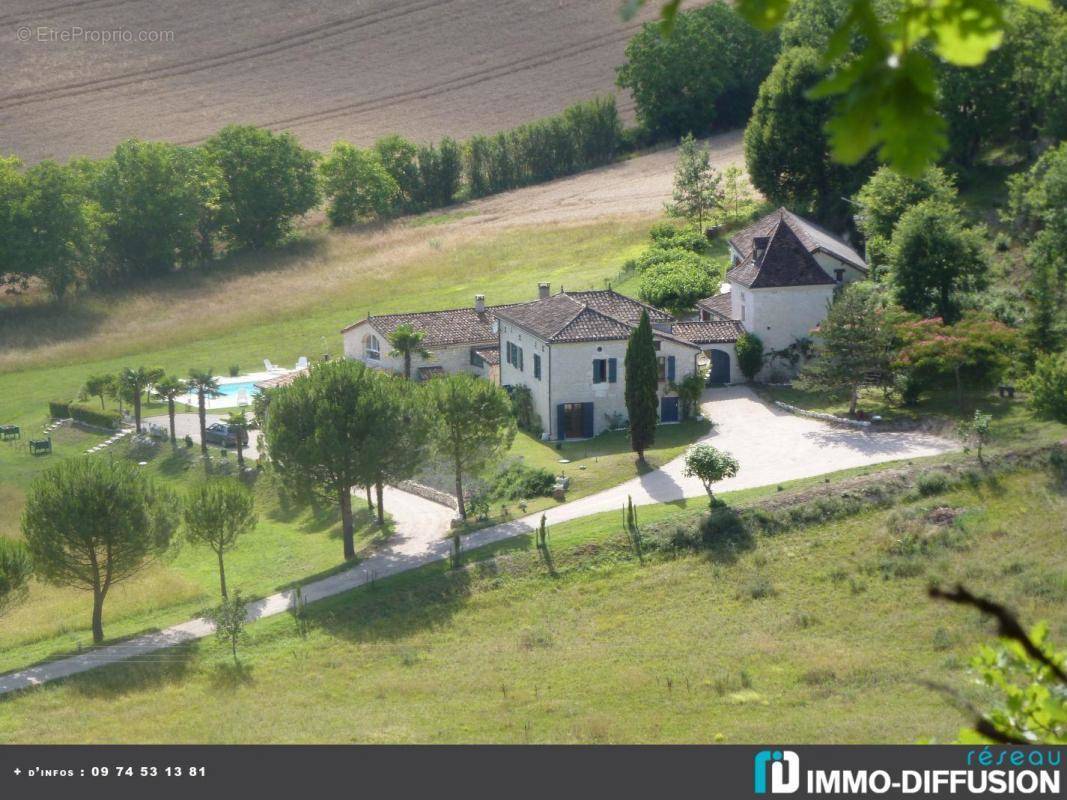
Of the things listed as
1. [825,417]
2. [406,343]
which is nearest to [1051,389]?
[825,417]

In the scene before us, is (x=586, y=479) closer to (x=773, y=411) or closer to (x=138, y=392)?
(x=773, y=411)

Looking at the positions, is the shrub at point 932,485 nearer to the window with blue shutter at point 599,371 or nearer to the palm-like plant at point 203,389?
the window with blue shutter at point 599,371

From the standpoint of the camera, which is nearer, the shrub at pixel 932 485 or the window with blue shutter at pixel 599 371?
the shrub at pixel 932 485

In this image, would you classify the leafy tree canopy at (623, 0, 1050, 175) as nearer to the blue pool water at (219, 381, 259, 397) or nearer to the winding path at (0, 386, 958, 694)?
the winding path at (0, 386, 958, 694)
